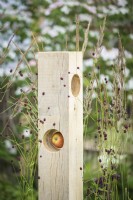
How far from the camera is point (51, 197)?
11.7 ft

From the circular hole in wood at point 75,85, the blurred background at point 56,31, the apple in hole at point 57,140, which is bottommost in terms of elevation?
the apple in hole at point 57,140

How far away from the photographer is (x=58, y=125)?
3.55 meters

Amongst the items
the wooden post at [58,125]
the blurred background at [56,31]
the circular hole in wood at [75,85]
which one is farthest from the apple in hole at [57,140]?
the blurred background at [56,31]

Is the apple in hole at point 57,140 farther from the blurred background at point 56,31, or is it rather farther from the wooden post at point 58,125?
the blurred background at point 56,31

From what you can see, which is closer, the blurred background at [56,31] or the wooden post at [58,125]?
the wooden post at [58,125]

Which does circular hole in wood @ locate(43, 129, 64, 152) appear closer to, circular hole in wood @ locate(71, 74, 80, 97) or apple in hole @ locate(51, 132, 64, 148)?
apple in hole @ locate(51, 132, 64, 148)

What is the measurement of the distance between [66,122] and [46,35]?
239 cm

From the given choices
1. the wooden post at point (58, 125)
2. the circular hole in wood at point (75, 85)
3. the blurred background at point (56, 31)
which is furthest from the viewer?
the blurred background at point (56, 31)

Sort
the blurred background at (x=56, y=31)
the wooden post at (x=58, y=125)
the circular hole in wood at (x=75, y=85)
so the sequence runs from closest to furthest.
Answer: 1. the wooden post at (x=58, y=125)
2. the circular hole in wood at (x=75, y=85)
3. the blurred background at (x=56, y=31)

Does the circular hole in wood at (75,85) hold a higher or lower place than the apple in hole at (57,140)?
higher

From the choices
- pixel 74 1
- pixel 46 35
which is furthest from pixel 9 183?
pixel 74 1

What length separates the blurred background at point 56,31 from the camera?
18.6ft

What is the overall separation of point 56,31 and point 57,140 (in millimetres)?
2324

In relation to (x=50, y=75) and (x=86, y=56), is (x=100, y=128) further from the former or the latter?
(x=86, y=56)
